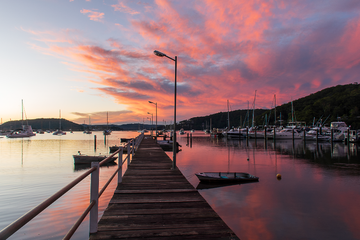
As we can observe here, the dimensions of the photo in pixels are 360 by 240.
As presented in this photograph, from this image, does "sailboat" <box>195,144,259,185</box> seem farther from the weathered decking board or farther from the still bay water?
the weathered decking board

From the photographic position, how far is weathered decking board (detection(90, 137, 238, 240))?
182 inches

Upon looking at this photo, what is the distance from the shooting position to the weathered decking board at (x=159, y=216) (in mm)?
4621

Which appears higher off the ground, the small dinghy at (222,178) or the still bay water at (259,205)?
the small dinghy at (222,178)

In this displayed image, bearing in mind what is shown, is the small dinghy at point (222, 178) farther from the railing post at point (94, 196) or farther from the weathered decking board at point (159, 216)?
the railing post at point (94, 196)

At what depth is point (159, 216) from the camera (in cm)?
561

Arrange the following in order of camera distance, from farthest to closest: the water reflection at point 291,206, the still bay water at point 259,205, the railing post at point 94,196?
the water reflection at point 291,206 → the still bay water at point 259,205 → the railing post at point 94,196

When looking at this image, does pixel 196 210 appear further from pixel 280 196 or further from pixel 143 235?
pixel 280 196

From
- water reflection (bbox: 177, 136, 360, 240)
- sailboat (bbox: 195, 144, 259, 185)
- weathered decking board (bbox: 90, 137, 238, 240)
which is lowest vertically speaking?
water reflection (bbox: 177, 136, 360, 240)

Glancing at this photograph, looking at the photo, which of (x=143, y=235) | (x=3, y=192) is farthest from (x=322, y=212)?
(x=3, y=192)

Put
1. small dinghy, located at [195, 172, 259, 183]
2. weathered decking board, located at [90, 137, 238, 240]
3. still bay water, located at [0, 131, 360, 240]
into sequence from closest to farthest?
1. weathered decking board, located at [90, 137, 238, 240]
2. still bay water, located at [0, 131, 360, 240]
3. small dinghy, located at [195, 172, 259, 183]

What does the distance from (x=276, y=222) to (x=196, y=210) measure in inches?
314

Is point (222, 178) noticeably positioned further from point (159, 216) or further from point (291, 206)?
point (159, 216)

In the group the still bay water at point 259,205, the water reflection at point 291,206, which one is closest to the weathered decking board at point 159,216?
the still bay water at point 259,205

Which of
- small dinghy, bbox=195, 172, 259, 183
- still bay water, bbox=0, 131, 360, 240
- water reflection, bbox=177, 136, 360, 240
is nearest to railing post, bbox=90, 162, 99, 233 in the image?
still bay water, bbox=0, 131, 360, 240
